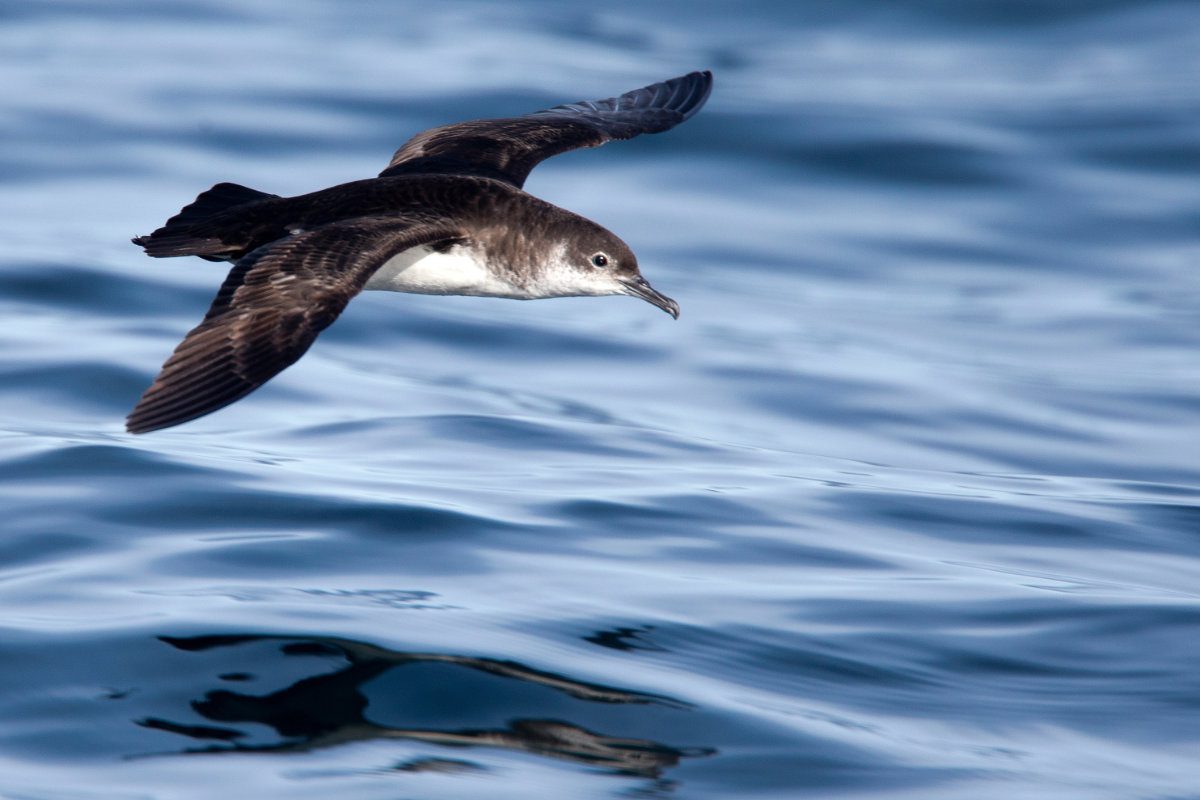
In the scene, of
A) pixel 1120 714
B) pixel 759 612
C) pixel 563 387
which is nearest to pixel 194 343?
pixel 759 612

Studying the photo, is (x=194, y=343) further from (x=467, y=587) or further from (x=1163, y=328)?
(x=1163, y=328)

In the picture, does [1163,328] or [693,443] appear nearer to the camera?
[693,443]

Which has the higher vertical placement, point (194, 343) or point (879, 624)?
point (194, 343)

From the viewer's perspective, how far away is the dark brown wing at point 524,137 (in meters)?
8.15

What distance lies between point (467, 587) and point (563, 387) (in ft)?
13.5

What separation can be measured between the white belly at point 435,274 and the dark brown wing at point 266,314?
20.2 inches

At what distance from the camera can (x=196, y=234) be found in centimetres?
672

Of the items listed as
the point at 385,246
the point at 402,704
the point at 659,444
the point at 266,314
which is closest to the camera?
the point at 402,704

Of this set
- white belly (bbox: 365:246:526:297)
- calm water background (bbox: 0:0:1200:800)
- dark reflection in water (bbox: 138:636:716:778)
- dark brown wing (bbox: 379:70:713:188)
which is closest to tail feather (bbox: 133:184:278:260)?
white belly (bbox: 365:246:526:297)

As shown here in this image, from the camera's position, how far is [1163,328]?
13.5m

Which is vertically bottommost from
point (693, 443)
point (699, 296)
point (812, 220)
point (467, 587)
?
point (467, 587)

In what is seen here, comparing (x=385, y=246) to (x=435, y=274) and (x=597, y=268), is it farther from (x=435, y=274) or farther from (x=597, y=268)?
(x=597, y=268)

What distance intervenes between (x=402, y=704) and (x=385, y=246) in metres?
1.68

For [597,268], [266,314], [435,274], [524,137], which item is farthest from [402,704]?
[524,137]
